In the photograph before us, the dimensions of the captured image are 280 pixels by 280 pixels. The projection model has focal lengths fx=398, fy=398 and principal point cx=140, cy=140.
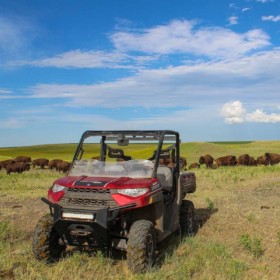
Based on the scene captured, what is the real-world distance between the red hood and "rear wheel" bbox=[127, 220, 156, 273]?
60 cm

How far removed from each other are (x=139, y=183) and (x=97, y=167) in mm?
1214

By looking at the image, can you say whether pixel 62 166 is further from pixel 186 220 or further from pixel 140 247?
pixel 140 247

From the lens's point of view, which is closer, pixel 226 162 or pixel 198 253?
pixel 198 253

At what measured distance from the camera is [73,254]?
671 centimetres

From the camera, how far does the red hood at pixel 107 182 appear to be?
6012mm

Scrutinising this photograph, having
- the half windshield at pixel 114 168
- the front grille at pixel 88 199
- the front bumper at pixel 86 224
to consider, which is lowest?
the front bumper at pixel 86 224

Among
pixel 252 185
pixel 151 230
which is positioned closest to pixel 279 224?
pixel 151 230

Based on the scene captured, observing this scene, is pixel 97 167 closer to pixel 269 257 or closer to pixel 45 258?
pixel 45 258

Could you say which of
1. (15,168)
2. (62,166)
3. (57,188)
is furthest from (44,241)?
(62,166)

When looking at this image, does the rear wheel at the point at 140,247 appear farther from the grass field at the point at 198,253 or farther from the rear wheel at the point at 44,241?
the rear wheel at the point at 44,241

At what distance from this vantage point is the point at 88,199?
5969mm

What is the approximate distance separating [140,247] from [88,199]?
1048 mm

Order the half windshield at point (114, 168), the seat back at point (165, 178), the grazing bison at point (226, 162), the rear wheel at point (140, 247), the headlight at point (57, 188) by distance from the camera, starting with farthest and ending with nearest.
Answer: the grazing bison at point (226, 162) < the seat back at point (165, 178) < the half windshield at point (114, 168) < the headlight at point (57, 188) < the rear wheel at point (140, 247)

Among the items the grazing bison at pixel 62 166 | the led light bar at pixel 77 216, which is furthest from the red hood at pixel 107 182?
the grazing bison at pixel 62 166
